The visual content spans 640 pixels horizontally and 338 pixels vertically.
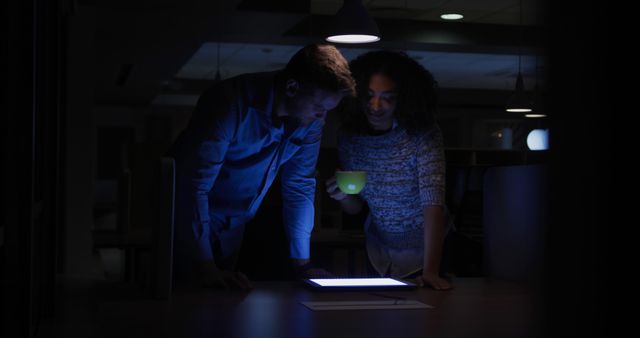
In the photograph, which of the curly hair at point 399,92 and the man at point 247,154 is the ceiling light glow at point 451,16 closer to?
the curly hair at point 399,92

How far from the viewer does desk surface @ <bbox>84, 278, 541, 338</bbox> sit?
4.17 ft

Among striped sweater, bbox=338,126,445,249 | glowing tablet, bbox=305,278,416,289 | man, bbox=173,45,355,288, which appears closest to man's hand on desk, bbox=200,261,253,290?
man, bbox=173,45,355,288

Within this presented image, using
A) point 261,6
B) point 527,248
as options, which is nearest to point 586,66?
point 527,248

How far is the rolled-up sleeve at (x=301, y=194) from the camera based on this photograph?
6.98ft

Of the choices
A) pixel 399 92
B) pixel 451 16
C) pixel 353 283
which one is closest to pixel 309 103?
pixel 399 92

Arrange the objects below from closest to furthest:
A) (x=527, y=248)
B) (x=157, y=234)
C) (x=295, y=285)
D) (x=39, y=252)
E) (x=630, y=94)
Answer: (x=630, y=94), (x=157, y=234), (x=295, y=285), (x=527, y=248), (x=39, y=252)

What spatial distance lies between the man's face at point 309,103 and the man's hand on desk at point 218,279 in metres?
0.48

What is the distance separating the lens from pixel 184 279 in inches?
76.3

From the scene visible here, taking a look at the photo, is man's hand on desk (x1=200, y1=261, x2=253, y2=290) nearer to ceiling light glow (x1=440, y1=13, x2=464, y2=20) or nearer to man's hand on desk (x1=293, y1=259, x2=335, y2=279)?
man's hand on desk (x1=293, y1=259, x2=335, y2=279)

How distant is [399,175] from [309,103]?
377 millimetres

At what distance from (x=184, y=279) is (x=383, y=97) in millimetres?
765

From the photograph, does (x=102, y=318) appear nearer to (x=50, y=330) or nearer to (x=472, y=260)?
(x=50, y=330)

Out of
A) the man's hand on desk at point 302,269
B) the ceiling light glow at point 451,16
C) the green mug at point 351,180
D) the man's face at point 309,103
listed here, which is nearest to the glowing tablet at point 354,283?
the man's hand on desk at point 302,269

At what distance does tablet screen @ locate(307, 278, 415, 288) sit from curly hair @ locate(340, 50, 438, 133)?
0.49 metres
